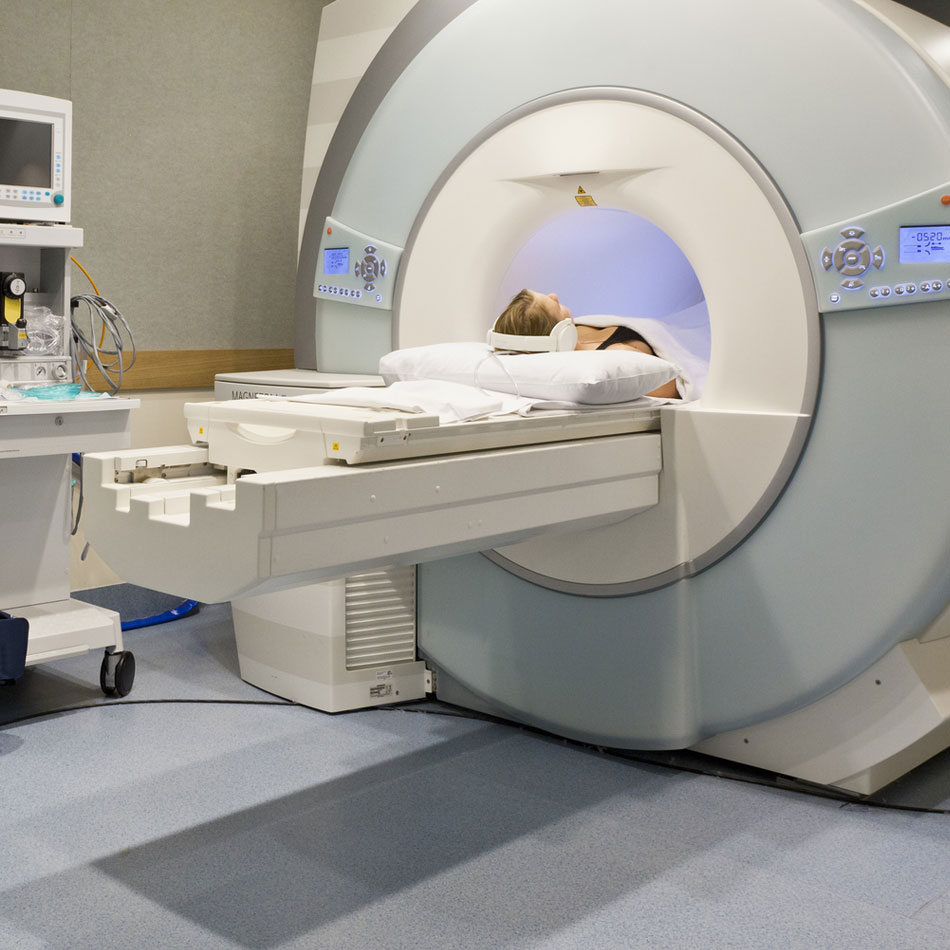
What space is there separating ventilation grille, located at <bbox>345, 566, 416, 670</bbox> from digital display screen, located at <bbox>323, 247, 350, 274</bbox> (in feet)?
2.43

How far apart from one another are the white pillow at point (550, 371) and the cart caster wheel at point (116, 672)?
3.26ft

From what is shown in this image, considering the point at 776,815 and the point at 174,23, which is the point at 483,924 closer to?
the point at 776,815

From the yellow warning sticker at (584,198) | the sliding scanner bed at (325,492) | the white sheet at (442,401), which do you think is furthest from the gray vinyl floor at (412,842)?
the yellow warning sticker at (584,198)

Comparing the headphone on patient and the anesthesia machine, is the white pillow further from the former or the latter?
the anesthesia machine

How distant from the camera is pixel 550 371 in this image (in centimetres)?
197

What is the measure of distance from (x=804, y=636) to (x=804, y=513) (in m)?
0.23

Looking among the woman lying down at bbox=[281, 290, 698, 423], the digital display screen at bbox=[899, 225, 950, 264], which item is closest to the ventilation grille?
the woman lying down at bbox=[281, 290, 698, 423]

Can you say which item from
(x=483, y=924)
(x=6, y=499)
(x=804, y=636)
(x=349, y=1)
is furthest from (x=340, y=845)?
(x=349, y=1)

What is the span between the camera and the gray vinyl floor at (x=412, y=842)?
1627 millimetres

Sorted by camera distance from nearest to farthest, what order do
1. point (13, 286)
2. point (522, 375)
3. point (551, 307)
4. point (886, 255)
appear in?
point (886, 255) → point (522, 375) → point (551, 307) → point (13, 286)

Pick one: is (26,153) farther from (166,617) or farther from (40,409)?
(166,617)

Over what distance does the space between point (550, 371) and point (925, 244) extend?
0.66m

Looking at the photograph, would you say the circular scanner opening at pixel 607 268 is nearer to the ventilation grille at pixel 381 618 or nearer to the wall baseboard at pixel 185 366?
the ventilation grille at pixel 381 618

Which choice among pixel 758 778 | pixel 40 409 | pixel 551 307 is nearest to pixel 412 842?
pixel 758 778
